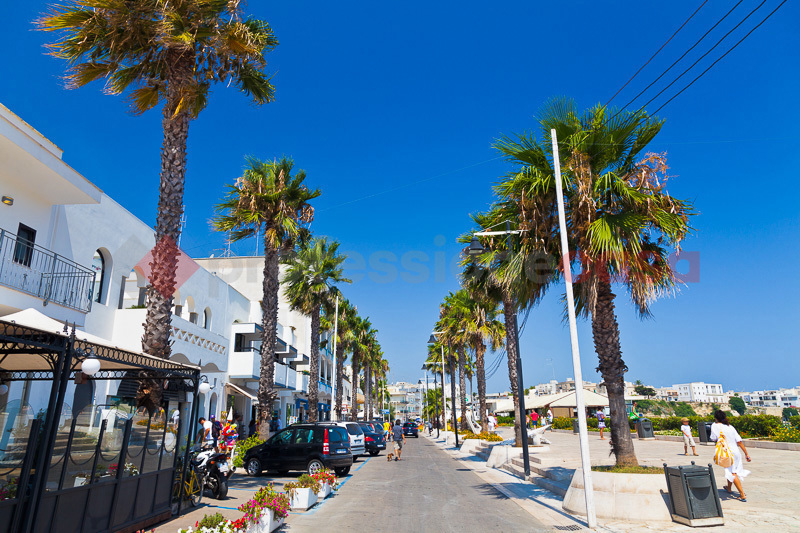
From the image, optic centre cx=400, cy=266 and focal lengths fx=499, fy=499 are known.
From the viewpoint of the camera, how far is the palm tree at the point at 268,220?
20516mm

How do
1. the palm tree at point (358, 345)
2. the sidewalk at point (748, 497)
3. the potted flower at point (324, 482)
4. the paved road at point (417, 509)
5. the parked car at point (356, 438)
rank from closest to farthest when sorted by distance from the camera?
the sidewalk at point (748, 497)
the paved road at point (417, 509)
the potted flower at point (324, 482)
the parked car at point (356, 438)
the palm tree at point (358, 345)

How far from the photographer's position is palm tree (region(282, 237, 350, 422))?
100ft

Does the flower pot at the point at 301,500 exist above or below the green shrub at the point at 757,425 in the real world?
below

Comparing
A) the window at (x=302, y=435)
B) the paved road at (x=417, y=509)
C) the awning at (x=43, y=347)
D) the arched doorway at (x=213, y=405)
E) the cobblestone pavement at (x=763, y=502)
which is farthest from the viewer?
the arched doorway at (x=213, y=405)

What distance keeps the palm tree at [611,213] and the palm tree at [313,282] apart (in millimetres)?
20610

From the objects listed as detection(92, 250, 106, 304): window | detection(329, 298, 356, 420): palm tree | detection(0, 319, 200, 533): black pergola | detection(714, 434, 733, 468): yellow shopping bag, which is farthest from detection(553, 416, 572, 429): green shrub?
detection(0, 319, 200, 533): black pergola

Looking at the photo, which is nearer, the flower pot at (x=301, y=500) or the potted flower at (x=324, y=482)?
the flower pot at (x=301, y=500)

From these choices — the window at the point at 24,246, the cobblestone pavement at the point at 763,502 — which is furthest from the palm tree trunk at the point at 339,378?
the window at the point at 24,246

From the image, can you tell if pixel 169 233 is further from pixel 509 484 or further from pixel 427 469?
A: pixel 427 469

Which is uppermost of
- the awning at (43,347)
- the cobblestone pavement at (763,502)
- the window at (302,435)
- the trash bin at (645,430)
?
the awning at (43,347)

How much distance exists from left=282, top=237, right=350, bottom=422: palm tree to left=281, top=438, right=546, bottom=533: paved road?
48.0 ft

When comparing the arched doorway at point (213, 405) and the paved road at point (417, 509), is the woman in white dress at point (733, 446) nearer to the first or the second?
the paved road at point (417, 509)

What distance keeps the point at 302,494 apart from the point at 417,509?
8.37 feet

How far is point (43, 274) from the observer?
13.9 metres
